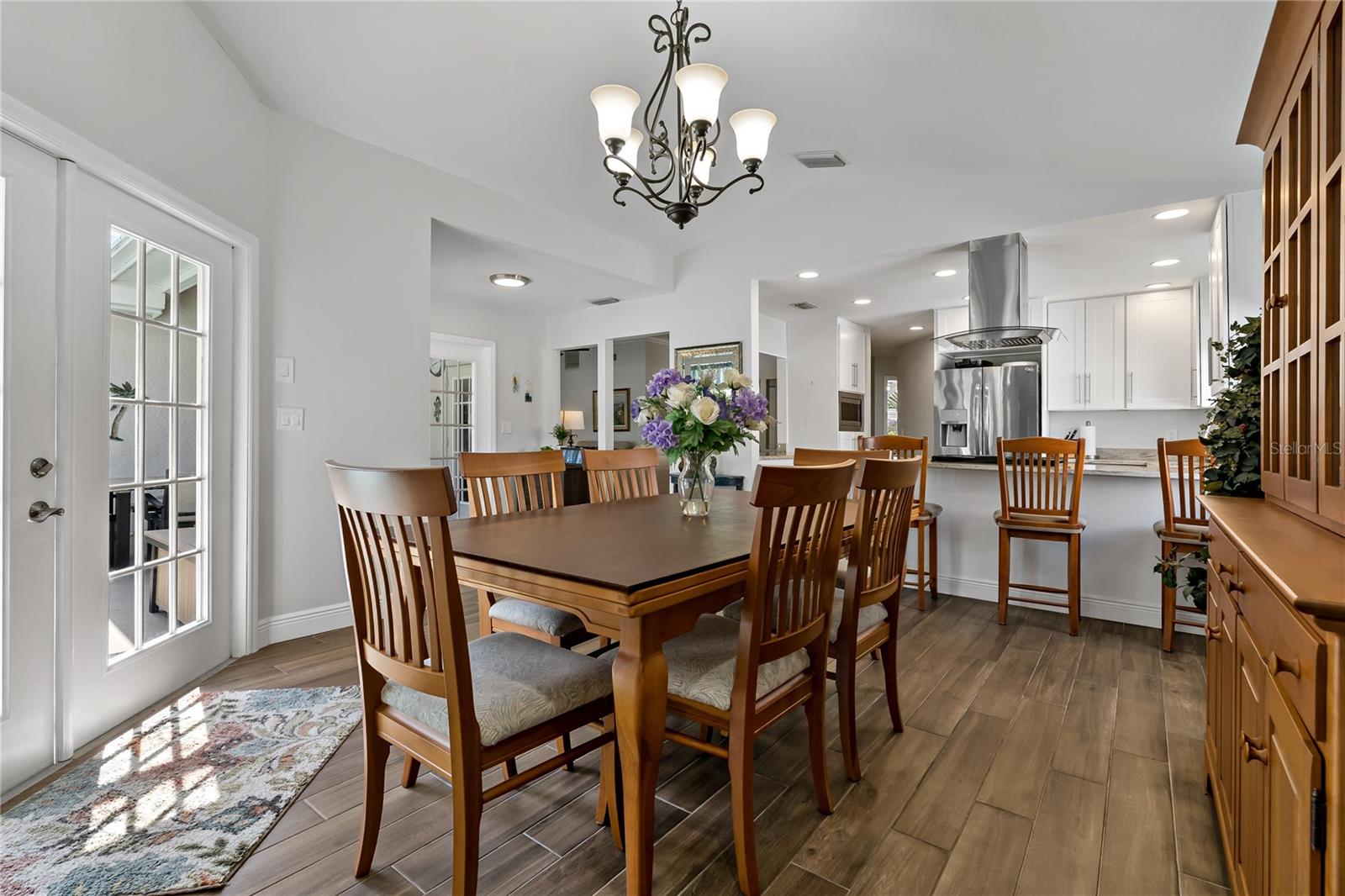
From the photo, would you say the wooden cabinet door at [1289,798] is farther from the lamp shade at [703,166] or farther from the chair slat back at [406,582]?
the lamp shade at [703,166]

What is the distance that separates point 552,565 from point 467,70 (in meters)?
2.70

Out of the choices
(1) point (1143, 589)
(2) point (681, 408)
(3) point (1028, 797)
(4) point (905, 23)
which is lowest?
(3) point (1028, 797)

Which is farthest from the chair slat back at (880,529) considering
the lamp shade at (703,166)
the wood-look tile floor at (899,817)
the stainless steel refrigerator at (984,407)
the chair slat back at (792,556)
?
the stainless steel refrigerator at (984,407)

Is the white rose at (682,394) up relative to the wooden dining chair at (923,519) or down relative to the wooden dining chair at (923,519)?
up

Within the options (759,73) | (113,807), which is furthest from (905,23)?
(113,807)

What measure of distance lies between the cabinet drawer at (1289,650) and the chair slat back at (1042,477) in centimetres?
228

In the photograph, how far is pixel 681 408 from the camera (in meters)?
2.07

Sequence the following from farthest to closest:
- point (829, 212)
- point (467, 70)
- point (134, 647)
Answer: point (829, 212) < point (467, 70) < point (134, 647)

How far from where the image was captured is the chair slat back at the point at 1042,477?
3.15m

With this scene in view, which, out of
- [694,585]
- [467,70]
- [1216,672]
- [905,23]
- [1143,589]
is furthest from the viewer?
[1143,589]

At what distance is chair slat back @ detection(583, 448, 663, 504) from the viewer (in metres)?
2.70

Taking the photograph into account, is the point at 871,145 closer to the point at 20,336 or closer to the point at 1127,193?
the point at 1127,193

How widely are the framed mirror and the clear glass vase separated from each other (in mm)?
2966

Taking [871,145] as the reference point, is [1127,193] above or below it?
below
